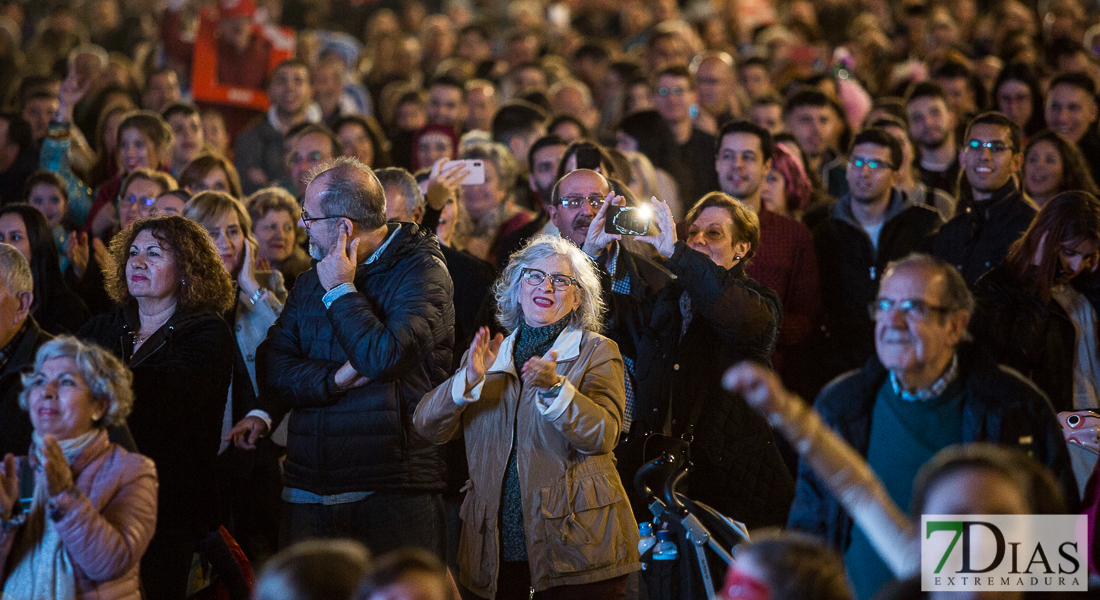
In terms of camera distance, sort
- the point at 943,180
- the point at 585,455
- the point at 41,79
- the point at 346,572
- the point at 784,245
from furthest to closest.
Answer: the point at 41,79 → the point at 943,180 → the point at 784,245 → the point at 585,455 → the point at 346,572

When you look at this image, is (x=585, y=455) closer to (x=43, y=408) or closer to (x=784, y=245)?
(x=43, y=408)

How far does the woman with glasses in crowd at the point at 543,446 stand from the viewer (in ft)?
13.0

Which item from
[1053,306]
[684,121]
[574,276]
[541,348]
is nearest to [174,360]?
[541,348]

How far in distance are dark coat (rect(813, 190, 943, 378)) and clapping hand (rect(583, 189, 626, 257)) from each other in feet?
5.62

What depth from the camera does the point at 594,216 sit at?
4.96 metres

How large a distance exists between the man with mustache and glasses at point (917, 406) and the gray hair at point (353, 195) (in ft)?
6.00

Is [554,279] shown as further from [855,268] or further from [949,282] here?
[855,268]

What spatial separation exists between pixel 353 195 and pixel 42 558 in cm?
155

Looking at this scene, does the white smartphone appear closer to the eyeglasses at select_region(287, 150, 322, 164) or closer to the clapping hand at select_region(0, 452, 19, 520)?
the eyeglasses at select_region(287, 150, 322, 164)

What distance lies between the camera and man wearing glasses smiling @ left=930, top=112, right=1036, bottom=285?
550 centimetres

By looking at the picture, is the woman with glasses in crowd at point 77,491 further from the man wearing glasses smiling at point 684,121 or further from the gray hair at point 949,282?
the man wearing glasses smiling at point 684,121

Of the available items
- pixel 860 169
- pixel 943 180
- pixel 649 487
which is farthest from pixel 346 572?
pixel 943 180

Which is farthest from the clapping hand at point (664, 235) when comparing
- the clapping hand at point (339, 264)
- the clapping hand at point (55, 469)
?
the clapping hand at point (55, 469)

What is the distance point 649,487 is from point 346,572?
5.17ft
